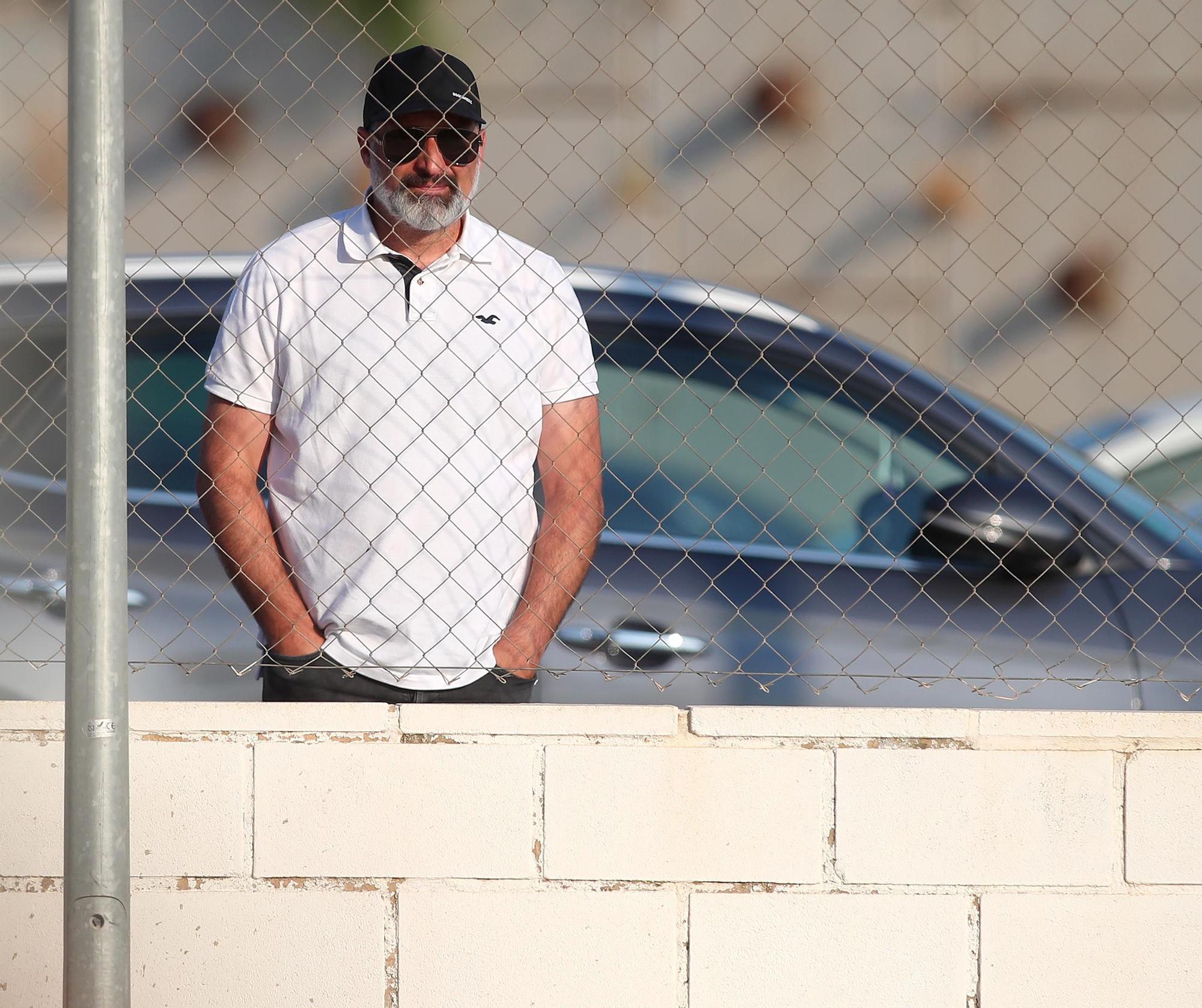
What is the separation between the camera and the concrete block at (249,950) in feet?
7.79

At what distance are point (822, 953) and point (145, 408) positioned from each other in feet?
6.28

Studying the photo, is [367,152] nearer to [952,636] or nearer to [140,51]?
[952,636]

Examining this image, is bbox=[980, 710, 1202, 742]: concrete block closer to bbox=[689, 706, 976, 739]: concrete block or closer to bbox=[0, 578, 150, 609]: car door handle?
bbox=[689, 706, 976, 739]: concrete block

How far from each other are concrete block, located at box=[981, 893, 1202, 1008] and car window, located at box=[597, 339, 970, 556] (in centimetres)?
89

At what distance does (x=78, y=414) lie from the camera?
6.03ft

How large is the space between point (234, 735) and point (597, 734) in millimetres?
677

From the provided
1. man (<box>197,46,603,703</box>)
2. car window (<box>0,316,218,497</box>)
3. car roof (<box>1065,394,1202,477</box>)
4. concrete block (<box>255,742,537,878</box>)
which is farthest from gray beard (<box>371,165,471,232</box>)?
car roof (<box>1065,394,1202,477</box>)

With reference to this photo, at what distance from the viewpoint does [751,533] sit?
3014 millimetres

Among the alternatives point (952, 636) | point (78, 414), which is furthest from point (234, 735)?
point (952, 636)

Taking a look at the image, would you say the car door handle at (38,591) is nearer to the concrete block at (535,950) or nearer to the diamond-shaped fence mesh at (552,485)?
the diamond-shaped fence mesh at (552,485)

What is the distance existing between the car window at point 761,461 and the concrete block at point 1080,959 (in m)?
0.89

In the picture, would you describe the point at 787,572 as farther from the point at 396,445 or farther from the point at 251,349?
the point at 251,349

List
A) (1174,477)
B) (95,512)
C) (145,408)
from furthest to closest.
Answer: (1174,477) → (145,408) → (95,512)

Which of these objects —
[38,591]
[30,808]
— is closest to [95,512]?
[30,808]
